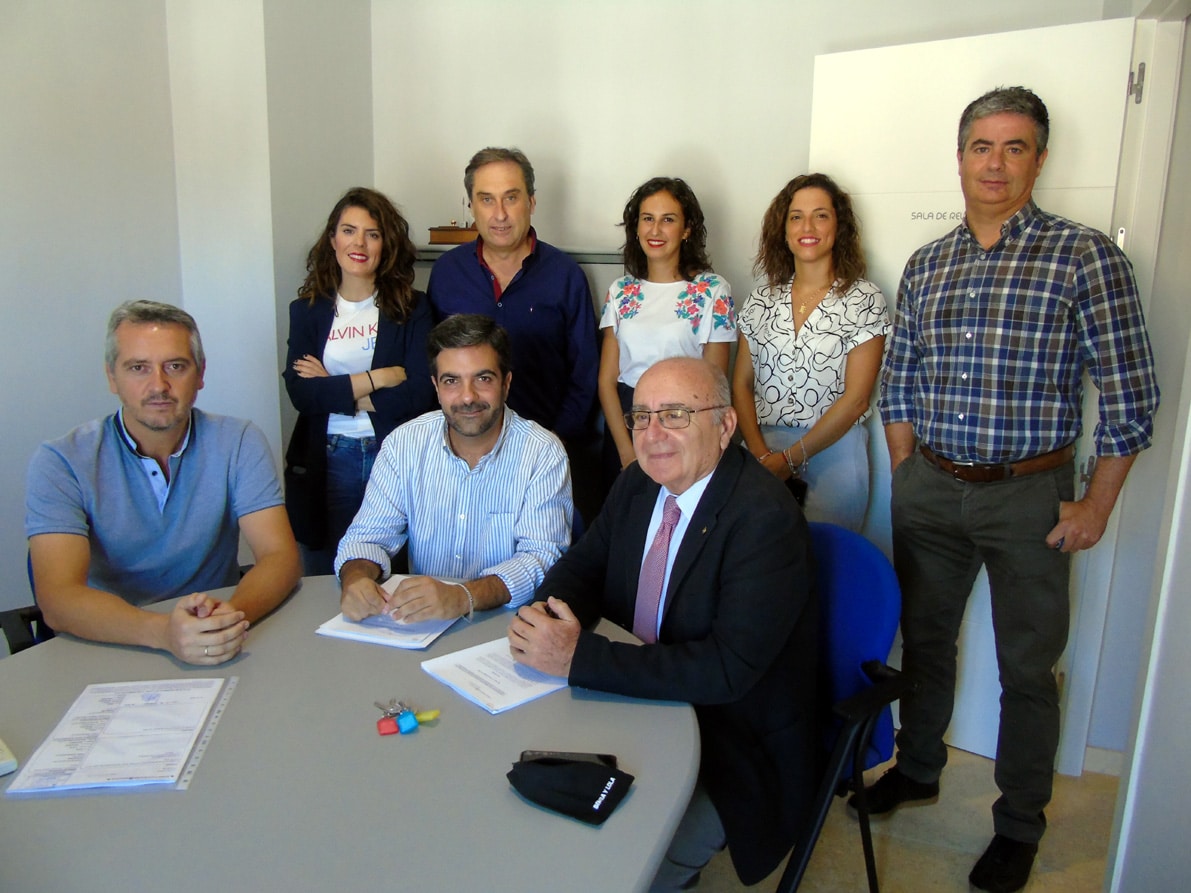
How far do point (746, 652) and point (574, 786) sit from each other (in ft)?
1.64

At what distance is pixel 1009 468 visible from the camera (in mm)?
2213

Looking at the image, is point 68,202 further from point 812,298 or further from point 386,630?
point 812,298

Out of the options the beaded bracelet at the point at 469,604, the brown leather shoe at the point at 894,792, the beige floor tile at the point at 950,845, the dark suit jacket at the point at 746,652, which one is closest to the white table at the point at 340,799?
the dark suit jacket at the point at 746,652

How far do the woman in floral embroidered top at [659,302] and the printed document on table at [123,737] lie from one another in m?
1.74

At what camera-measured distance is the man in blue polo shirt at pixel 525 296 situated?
9.61ft

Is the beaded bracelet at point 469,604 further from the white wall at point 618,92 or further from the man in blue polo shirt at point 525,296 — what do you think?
the white wall at point 618,92

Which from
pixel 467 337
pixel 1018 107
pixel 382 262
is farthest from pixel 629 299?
pixel 1018 107

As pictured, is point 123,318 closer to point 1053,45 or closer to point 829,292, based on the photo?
point 829,292

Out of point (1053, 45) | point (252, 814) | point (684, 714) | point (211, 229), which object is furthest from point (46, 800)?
point (1053, 45)

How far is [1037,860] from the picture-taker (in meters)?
2.37

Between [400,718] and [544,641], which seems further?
[544,641]

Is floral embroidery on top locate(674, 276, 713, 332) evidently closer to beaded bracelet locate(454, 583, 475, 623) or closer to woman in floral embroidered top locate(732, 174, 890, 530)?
woman in floral embroidered top locate(732, 174, 890, 530)

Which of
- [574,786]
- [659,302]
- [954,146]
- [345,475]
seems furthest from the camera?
[659,302]

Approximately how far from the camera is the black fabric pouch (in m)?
1.14
